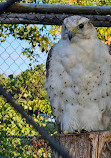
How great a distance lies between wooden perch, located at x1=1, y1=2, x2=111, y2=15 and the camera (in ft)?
6.09

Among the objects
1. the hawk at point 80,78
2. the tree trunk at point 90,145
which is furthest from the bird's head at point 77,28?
the tree trunk at point 90,145

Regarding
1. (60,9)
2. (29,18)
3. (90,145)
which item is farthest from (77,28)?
(90,145)

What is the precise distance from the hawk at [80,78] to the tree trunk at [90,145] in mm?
643

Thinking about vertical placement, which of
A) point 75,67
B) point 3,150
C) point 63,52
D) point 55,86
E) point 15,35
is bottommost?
point 3,150

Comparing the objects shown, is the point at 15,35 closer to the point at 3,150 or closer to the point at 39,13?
the point at 39,13

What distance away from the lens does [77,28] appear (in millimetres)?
2123

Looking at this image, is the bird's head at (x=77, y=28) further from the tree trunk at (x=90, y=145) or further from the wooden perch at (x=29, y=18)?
the tree trunk at (x=90, y=145)

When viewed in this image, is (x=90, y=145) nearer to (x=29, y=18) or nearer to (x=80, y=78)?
(x=80, y=78)

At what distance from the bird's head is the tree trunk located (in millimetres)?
910

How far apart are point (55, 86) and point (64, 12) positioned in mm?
585

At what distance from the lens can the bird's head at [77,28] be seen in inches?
81.8

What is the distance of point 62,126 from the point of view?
215 cm

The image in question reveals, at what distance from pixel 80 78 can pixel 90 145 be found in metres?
0.74

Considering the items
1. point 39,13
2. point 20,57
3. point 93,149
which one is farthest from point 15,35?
point 93,149
